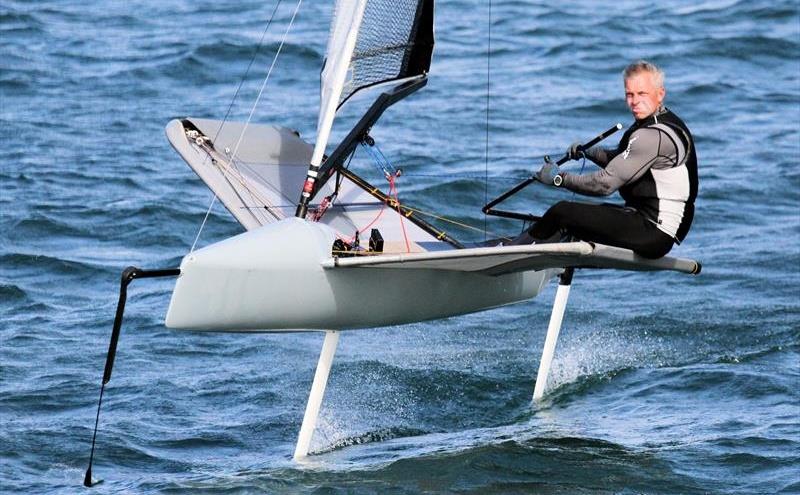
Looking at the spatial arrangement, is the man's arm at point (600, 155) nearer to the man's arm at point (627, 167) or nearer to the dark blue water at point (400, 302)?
the man's arm at point (627, 167)

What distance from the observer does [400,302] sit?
5.13m

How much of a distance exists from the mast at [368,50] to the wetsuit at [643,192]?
0.95m

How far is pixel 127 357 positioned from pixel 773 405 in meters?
2.93

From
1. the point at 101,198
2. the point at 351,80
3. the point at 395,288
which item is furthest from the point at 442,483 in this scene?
the point at 101,198

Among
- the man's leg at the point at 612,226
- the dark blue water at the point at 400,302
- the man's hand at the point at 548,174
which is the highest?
the man's hand at the point at 548,174

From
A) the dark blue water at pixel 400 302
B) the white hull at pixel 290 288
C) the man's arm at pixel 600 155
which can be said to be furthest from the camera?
the man's arm at pixel 600 155

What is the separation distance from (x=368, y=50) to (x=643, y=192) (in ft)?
4.26

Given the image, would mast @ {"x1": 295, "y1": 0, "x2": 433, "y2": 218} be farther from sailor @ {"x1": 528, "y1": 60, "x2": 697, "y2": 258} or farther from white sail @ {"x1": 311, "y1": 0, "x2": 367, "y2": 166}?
sailor @ {"x1": 528, "y1": 60, "x2": 697, "y2": 258}

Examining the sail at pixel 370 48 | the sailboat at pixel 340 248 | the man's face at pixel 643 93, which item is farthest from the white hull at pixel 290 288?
the man's face at pixel 643 93

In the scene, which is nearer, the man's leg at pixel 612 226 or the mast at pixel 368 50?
the man's leg at pixel 612 226

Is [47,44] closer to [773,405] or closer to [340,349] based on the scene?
[340,349]

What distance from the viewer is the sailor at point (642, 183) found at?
15.6ft

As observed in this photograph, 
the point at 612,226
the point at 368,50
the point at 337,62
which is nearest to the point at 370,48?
the point at 368,50

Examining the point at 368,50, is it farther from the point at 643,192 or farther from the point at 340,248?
the point at 643,192
